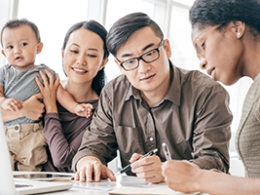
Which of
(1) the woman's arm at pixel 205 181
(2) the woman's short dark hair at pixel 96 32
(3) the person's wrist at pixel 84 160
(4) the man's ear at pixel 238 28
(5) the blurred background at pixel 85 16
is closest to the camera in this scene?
(1) the woman's arm at pixel 205 181

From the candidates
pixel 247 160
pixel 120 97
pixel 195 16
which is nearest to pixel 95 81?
pixel 120 97

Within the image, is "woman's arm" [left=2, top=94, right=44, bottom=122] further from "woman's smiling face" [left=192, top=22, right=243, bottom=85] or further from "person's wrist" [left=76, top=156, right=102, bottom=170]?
"woman's smiling face" [left=192, top=22, right=243, bottom=85]

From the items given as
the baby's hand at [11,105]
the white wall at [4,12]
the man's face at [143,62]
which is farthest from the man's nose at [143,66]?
the white wall at [4,12]

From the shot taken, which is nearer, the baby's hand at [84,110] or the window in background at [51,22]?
the baby's hand at [84,110]

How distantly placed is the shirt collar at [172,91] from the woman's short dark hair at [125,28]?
0.23 metres

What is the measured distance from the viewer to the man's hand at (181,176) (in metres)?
0.98

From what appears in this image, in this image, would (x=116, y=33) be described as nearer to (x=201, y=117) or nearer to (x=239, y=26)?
(x=201, y=117)

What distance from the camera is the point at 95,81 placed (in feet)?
7.46

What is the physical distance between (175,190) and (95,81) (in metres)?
1.37

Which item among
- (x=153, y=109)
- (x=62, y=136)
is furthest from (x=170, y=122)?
(x=62, y=136)

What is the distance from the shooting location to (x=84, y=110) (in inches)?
81.8

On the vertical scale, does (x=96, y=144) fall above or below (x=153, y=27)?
below

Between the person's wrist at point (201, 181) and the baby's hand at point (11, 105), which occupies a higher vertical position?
the baby's hand at point (11, 105)

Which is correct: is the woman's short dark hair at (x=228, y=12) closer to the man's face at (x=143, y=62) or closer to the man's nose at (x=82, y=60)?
the man's face at (x=143, y=62)
